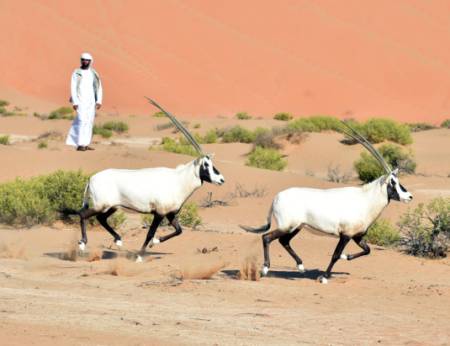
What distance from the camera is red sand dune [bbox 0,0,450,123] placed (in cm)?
6253

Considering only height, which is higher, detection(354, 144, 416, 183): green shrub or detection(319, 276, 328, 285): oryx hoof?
detection(354, 144, 416, 183): green shrub

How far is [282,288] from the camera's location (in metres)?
10.6

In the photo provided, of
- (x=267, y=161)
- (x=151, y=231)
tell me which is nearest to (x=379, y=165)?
(x=267, y=161)

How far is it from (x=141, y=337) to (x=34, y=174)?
1343 cm

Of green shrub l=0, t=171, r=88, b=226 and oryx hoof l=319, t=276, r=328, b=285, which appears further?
green shrub l=0, t=171, r=88, b=226

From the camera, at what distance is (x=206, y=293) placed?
10180 mm

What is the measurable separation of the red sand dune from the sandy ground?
1761 inches

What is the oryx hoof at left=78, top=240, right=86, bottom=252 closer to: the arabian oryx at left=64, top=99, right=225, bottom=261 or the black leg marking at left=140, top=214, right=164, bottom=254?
the arabian oryx at left=64, top=99, right=225, bottom=261

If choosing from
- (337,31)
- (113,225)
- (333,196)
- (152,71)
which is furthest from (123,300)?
(337,31)

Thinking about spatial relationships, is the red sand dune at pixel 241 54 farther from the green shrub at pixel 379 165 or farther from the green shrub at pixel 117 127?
the green shrub at pixel 379 165

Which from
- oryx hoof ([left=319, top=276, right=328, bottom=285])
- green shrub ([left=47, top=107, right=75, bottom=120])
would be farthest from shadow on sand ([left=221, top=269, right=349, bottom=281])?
green shrub ([left=47, top=107, right=75, bottom=120])

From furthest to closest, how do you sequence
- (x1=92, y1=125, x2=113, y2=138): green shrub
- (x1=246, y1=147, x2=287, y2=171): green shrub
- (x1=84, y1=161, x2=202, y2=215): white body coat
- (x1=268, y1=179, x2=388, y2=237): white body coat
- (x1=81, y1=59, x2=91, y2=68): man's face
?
(x1=92, y1=125, x2=113, y2=138): green shrub → (x1=246, y1=147, x2=287, y2=171): green shrub → (x1=81, y1=59, x2=91, y2=68): man's face → (x1=84, y1=161, x2=202, y2=215): white body coat → (x1=268, y1=179, x2=388, y2=237): white body coat

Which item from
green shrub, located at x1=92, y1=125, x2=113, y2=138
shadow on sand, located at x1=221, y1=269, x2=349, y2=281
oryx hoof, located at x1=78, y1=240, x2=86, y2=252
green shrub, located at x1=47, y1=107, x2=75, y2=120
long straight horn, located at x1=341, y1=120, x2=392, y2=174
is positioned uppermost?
long straight horn, located at x1=341, y1=120, x2=392, y2=174

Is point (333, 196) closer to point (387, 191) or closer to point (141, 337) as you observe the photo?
point (387, 191)
